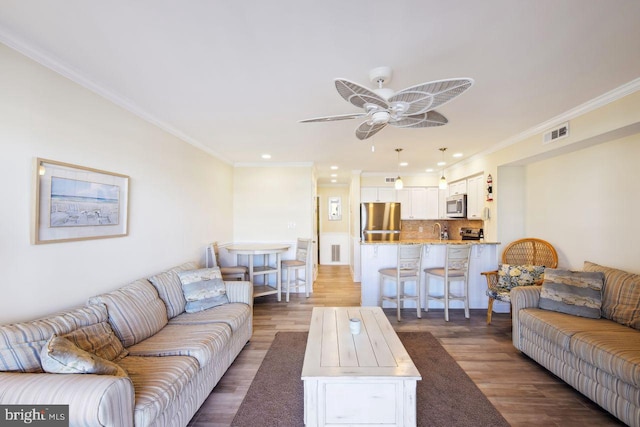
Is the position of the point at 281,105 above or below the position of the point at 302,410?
above

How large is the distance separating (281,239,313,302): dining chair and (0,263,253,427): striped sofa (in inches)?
74.9

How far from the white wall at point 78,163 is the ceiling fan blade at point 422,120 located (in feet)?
7.70

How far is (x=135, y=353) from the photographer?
197cm

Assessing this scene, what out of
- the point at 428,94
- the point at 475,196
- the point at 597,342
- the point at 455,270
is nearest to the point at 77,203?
the point at 428,94

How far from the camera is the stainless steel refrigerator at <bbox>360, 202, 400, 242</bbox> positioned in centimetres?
644

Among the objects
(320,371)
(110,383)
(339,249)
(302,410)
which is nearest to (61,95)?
(110,383)

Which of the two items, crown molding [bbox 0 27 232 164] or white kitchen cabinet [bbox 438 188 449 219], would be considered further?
white kitchen cabinet [bbox 438 188 449 219]

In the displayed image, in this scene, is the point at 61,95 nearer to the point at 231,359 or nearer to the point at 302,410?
the point at 231,359

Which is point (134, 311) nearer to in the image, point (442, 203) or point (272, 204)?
point (272, 204)

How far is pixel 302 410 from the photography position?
2.05m

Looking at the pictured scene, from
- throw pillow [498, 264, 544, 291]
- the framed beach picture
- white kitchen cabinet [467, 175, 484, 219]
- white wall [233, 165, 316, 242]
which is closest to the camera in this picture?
the framed beach picture

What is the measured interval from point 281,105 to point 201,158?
199 centimetres

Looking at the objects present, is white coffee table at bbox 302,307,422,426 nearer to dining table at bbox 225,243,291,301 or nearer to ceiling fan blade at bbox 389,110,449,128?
ceiling fan blade at bbox 389,110,449,128

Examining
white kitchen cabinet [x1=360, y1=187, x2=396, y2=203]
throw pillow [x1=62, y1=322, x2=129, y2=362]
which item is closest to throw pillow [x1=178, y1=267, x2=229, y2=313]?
throw pillow [x1=62, y1=322, x2=129, y2=362]
